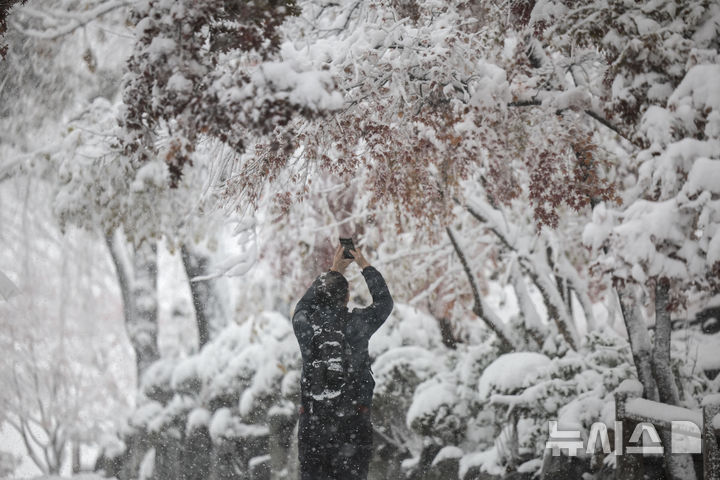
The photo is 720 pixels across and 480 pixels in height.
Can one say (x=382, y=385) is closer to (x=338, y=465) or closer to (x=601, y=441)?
(x=601, y=441)

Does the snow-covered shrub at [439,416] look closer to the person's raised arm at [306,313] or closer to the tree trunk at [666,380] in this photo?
the tree trunk at [666,380]

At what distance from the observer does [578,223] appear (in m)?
8.10

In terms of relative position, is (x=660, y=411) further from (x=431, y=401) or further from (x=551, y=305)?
(x=431, y=401)

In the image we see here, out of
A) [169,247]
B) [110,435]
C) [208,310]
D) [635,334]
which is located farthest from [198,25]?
[110,435]

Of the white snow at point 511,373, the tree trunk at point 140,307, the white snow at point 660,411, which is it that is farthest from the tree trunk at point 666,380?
the tree trunk at point 140,307

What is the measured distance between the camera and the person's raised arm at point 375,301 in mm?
3674

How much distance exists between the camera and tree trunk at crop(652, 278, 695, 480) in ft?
13.2

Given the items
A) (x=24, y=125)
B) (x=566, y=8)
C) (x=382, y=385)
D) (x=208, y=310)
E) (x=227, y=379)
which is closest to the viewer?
(x=566, y=8)

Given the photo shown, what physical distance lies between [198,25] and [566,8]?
2051 mm

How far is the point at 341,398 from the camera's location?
3.63 meters

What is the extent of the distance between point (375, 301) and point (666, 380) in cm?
234

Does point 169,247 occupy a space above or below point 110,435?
above

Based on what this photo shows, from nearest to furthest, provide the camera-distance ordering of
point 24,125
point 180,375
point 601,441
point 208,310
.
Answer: point 601,441 < point 24,125 < point 180,375 < point 208,310

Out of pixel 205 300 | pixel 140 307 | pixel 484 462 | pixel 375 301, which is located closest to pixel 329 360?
pixel 375 301
